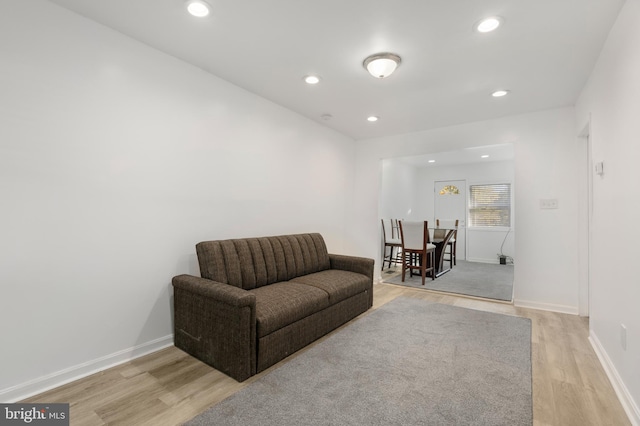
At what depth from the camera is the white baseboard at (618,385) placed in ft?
5.37

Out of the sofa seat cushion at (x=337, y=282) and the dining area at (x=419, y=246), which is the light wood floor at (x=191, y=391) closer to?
the sofa seat cushion at (x=337, y=282)

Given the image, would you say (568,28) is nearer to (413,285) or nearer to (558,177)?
(558,177)

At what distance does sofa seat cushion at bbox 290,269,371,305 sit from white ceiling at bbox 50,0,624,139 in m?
2.06

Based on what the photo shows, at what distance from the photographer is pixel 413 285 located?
191 inches

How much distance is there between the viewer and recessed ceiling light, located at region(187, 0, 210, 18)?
75.7 inches

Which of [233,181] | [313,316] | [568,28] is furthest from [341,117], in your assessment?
[313,316]

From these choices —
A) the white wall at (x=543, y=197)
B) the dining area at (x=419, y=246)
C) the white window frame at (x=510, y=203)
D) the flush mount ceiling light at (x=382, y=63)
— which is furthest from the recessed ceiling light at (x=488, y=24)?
the white window frame at (x=510, y=203)

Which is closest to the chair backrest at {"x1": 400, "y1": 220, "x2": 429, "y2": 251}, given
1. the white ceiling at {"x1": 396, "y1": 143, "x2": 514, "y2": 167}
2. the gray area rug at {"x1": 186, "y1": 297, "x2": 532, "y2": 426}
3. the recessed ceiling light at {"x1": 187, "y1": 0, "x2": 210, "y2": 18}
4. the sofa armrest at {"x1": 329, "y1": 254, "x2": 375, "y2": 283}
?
the white ceiling at {"x1": 396, "y1": 143, "x2": 514, "y2": 167}

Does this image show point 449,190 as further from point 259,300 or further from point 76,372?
point 76,372

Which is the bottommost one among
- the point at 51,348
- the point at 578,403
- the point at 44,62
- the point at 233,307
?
the point at 578,403

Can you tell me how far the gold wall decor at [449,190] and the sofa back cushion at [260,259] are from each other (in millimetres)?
5561

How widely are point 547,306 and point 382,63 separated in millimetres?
3558

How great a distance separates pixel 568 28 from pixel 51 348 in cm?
419
